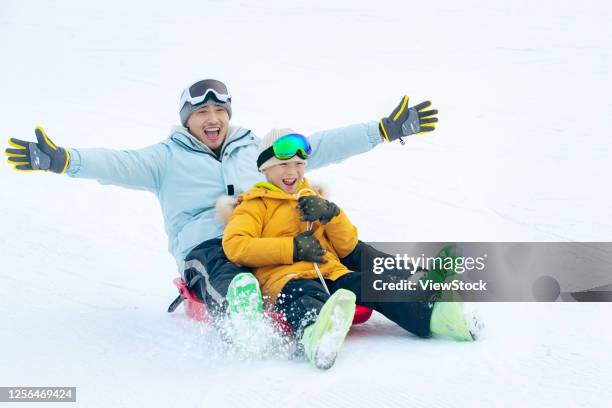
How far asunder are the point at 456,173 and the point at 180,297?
3963 mm

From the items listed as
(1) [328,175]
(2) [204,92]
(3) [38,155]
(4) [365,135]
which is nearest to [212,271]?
(3) [38,155]

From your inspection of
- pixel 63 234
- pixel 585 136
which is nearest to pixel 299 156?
pixel 63 234

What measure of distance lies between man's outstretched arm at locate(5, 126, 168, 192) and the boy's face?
781mm

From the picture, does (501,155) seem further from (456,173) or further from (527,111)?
(527,111)

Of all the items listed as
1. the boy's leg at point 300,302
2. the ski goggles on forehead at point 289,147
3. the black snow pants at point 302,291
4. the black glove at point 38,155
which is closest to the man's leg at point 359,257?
the black snow pants at point 302,291

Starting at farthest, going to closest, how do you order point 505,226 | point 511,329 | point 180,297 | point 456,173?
point 456,173 < point 505,226 < point 180,297 < point 511,329

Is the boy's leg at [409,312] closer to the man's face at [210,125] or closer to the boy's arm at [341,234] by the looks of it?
the boy's arm at [341,234]

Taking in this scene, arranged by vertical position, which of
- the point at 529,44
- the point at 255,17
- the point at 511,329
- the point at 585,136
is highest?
the point at 255,17

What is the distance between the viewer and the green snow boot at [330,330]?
2891mm

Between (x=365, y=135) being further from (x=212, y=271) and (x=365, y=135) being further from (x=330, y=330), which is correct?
(x=330, y=330)

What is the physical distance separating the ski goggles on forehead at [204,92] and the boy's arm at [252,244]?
0.93 meters

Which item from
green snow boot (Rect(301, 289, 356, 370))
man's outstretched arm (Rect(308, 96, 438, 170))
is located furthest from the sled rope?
man's outstretched arm (Rect(308, 96, 438, 170))

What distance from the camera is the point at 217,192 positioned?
415cm

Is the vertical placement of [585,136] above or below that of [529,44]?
below
